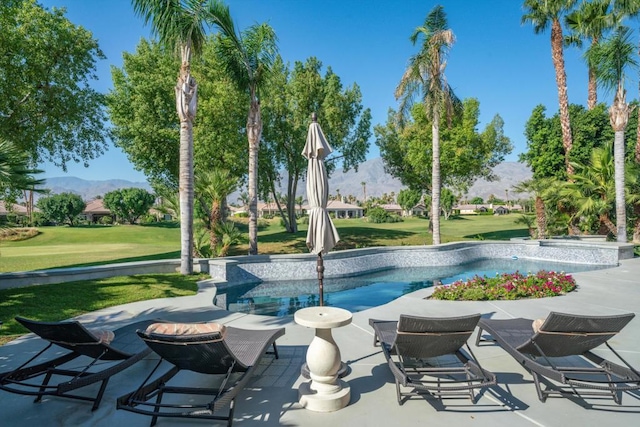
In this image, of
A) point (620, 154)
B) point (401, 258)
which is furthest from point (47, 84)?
point (620, 154)

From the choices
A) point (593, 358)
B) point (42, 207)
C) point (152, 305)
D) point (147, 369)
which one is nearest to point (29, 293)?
point (152, 305)

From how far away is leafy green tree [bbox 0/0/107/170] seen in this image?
12.7m

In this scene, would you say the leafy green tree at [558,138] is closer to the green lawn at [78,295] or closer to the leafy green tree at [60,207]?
the green lawn at [78,295]

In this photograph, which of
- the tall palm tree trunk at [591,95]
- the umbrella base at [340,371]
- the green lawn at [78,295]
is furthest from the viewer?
the tall palm tree trunk at [591,95]

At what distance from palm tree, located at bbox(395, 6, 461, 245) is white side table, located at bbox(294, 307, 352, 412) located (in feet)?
49.0

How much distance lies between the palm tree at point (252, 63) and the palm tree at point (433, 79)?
7095 mm

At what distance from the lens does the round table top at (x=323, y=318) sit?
3.74m

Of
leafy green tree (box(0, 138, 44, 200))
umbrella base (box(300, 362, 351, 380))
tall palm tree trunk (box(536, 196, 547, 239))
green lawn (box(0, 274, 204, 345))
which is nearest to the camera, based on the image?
umbrella base (box(300, 362, 351, 380))

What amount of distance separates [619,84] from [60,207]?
6015 cm

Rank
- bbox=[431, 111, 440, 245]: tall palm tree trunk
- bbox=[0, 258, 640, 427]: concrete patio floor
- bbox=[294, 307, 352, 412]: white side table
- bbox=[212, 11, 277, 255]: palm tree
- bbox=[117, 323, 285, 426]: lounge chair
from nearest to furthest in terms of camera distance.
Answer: bbox=[117, 323, 285, 426]: lounge chair
bbox=[0, 258, 640, 427]: concrete patio floor
bbox=[294, 307, 352, 412]: white side table
bbox=[212, 11, 277, 255]: palm tree
bbox=[431, 111, 440, 245]: tall palm tree trunk

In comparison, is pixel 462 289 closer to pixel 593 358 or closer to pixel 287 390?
pixel 593 358

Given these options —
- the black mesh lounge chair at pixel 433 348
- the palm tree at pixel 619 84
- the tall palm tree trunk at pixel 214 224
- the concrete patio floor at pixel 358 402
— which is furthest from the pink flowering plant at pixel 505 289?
the palm tree at pixel 619 84

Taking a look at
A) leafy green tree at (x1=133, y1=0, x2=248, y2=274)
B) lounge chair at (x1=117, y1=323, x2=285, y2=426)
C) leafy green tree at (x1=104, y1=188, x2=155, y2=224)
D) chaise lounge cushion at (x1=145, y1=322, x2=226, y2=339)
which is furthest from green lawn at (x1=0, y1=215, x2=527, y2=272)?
leafy green tree at (x1=104, y1=188, x2=155, y2=224)

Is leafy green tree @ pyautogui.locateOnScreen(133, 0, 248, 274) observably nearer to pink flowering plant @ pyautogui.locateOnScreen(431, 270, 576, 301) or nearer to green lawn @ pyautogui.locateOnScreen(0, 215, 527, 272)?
green lawn @ pyautogui.locateOnScreen(0, 215, 527, 272)
